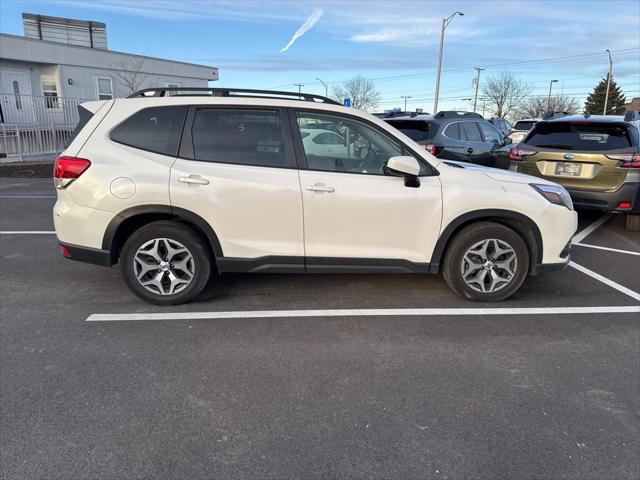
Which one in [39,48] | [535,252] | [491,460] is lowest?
[491,460]

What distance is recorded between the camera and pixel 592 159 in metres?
6.63

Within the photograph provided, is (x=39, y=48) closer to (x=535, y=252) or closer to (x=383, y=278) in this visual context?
(x=383, y=278)

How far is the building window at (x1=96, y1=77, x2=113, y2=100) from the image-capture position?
22.7 metres

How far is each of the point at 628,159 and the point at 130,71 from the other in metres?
22.4

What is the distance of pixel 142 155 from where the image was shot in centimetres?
404

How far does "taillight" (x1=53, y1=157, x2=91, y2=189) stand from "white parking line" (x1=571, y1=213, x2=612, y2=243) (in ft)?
20.8

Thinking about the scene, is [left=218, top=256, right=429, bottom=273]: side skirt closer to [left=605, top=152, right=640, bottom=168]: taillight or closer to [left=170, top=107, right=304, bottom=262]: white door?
[left=170, top=107, right=304, bottom=262]: white door

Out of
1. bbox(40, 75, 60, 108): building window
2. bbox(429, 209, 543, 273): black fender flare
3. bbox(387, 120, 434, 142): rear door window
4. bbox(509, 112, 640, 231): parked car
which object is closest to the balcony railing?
bbox(40, 75, 60, 108): building window

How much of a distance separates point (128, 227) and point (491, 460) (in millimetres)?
3384


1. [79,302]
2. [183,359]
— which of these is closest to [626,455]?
[183,359]

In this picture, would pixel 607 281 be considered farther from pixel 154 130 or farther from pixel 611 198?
pixel 154 130

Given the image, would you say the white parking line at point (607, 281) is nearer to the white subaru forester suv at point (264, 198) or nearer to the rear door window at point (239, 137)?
the white subaru forester suv at point (264, 198)

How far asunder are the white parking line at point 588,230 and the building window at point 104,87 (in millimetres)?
21947

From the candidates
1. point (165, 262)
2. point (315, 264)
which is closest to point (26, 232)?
point (165, 262)
